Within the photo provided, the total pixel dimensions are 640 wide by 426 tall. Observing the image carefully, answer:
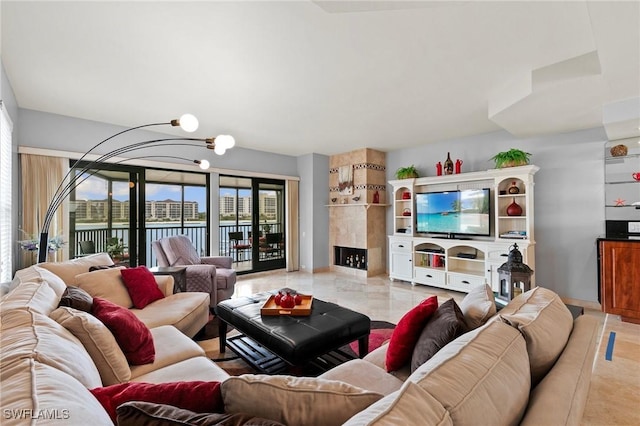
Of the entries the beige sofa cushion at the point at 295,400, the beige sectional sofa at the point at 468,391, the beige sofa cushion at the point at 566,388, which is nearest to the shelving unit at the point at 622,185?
the beige sofa cushion at the point at 566,388

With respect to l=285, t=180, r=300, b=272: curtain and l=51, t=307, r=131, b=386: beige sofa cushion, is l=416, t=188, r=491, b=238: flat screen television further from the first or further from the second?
l=51, t=307, r=131, b=386: beige sofa cushion

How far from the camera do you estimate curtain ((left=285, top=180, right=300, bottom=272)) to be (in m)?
6.35

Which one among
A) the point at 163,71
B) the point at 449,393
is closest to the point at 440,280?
the point at 449,393

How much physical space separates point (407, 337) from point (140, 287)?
2.37 metres

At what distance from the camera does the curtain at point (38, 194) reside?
3576 mm

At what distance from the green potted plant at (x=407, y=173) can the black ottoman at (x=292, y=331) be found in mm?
3531

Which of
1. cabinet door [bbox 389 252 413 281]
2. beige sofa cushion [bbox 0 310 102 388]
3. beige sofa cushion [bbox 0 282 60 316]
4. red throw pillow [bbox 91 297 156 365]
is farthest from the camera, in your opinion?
cabinet door [bbox 389 252 413 281]

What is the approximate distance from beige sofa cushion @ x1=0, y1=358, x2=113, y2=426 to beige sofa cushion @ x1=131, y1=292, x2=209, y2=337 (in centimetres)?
153

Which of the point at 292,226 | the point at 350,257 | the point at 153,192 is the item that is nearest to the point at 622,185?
the point at 350,257

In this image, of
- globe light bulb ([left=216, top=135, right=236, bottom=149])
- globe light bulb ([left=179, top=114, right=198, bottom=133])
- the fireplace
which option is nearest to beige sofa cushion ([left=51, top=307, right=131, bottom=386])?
globe light bulb ([left=179, top=114, right=198, bottom=133])

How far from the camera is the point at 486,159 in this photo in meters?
4.71

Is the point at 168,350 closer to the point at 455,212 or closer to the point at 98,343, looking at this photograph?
the point at 98,343

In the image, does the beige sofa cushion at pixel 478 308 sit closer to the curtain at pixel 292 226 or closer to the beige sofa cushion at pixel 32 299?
the beige sofa cushion at pixel 32 299

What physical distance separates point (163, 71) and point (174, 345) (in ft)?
7.88
